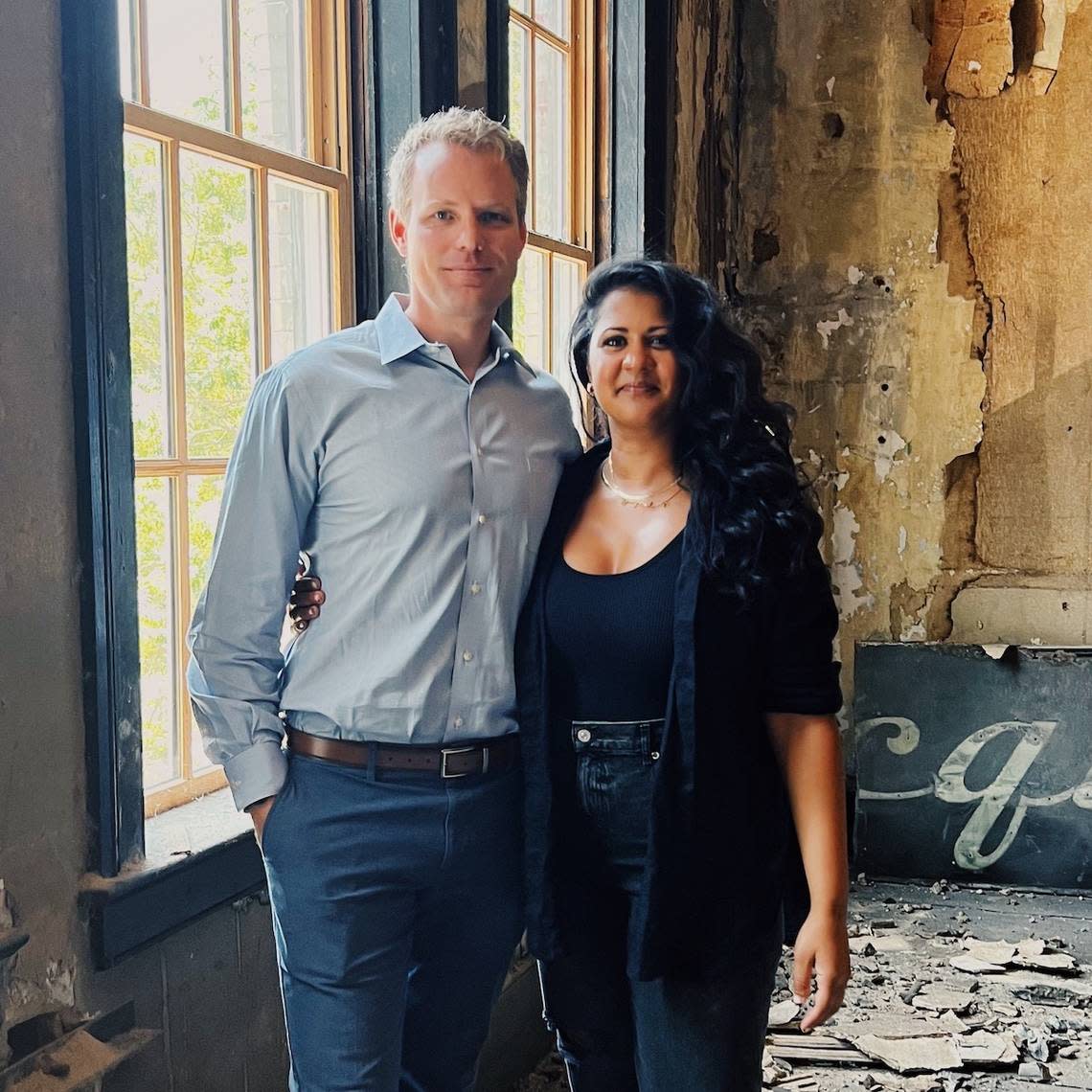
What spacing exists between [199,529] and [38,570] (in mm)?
499

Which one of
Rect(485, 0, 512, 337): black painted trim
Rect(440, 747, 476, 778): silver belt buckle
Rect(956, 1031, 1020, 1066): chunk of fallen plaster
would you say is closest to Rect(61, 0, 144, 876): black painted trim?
Rect(440, 747, 476, 778): silver belt buckle

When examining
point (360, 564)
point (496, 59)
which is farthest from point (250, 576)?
point (496, 59)

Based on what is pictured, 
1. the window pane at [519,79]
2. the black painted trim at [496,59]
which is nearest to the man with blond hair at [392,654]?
the black painted trim at [496,59]

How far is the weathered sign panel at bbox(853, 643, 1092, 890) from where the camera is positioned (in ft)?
13.1

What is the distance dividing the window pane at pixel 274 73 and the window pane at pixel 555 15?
113 cm

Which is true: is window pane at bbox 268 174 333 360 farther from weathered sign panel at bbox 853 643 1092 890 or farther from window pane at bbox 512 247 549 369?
weathered sign panel at bbox 853 643 1092 890

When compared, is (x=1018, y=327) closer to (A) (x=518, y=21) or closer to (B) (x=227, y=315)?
(A) (x=518, y=21)

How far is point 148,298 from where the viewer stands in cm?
183

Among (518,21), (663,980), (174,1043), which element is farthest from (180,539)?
(518,21)

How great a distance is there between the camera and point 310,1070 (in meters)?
1.59

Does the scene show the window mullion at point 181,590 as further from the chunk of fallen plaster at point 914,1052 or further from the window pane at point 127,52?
the chunk of fallen plaster at point 914,1052

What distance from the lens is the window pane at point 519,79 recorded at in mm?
2996

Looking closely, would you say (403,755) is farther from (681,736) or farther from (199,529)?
(199,529)

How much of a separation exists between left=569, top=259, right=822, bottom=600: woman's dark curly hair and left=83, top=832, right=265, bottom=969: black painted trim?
2.76ft
